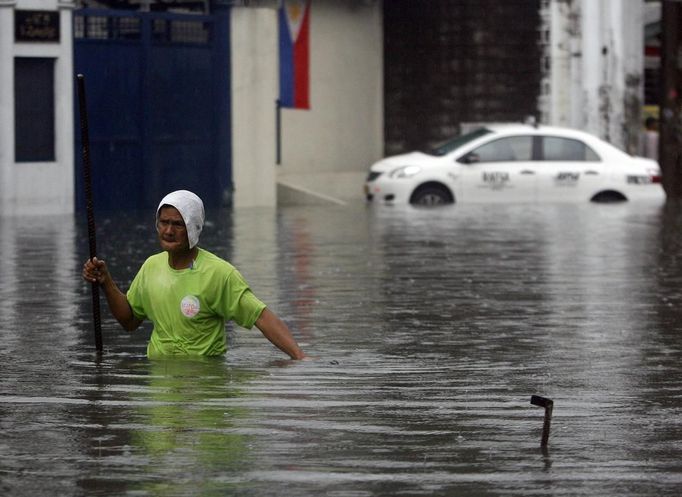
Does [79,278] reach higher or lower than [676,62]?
lower

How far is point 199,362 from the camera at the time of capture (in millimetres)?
8977

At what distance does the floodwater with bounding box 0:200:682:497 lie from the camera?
671 cm

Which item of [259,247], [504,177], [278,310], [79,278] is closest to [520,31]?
[504,177]

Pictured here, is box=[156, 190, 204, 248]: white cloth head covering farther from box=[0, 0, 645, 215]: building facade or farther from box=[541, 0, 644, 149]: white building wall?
box=[541, 0, 644, 149]: white building wall

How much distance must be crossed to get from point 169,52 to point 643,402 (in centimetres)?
2059

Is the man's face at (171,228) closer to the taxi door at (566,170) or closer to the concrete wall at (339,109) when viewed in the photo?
the taxi door at (566,170)

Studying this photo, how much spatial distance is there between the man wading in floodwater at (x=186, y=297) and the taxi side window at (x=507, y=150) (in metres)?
20.5

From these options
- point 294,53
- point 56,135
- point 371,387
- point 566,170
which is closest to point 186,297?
point 371,387

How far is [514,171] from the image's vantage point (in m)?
29.2

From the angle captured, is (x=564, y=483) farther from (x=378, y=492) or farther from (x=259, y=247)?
(x=259, y=247)

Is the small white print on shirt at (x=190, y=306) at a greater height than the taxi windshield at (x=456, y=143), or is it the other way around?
the taxi windshield at (x=456, y=143)

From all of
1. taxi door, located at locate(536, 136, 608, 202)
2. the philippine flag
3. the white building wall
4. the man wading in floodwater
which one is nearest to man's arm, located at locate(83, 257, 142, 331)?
the man wading in floodwater

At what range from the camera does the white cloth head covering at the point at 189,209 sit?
27.9 feet

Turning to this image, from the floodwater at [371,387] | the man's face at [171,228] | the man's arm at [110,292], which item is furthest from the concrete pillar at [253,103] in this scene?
the man's face at [171,228]
